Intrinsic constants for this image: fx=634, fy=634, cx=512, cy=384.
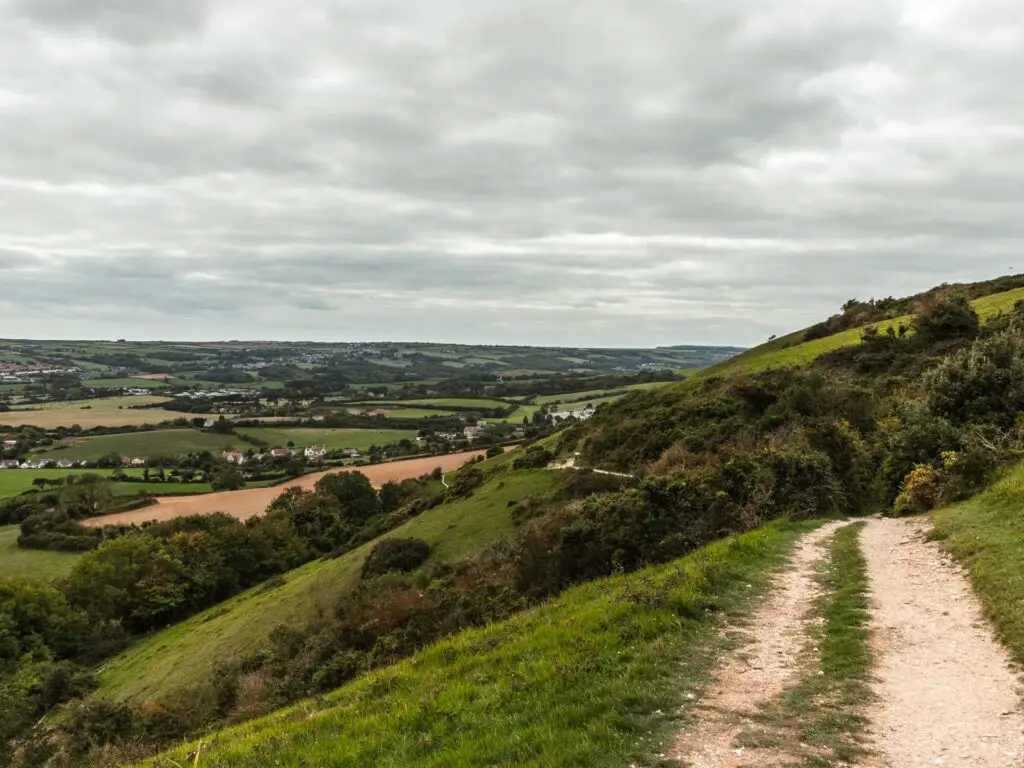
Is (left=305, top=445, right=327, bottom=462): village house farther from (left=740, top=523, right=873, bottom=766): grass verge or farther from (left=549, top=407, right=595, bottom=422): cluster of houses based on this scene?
(left=740, top=523, right=873, bottom=766): grass verge

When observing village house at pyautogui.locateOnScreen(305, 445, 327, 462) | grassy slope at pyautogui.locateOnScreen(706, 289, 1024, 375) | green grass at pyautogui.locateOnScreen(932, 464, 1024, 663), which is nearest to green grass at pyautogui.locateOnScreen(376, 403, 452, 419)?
village house at pyautogui.locateOnScreen(305, 445, 327, 462)

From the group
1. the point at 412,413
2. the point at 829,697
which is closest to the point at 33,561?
the point at 829,697

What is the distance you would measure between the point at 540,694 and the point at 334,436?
135163mm

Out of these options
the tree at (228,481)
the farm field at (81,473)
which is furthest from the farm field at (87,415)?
the tree at (228,481)

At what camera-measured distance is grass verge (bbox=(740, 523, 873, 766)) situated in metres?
6.74

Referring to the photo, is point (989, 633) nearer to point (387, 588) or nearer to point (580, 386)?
point (387, 588)

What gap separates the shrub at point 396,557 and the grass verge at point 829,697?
28.4 metres

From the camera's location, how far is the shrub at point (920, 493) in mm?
20969

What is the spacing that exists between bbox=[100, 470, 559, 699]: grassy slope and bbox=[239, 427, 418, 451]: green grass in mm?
80065

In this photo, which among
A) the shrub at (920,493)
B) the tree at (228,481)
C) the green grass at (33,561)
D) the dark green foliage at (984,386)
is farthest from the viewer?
the tree at (228,481)

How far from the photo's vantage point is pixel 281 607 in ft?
134

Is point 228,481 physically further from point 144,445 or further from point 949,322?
point 949,322

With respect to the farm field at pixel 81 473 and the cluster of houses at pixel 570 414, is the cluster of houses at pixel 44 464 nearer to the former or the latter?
the farm field at pixel 81 473

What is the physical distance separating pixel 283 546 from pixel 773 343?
6249 centimetres
